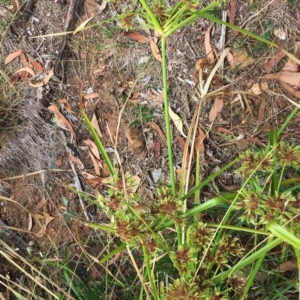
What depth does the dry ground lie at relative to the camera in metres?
1.65

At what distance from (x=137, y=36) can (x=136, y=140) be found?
15.9 inches

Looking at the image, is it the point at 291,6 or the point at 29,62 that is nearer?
the point at 291,6

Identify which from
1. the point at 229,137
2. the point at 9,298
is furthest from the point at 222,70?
the point at 9,298

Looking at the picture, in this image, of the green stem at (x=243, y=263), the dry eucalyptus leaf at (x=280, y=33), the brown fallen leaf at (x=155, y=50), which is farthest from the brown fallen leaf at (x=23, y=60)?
the green stem at (x=243, y=263)

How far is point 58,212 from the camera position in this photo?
70.6 inches

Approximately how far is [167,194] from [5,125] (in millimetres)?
1032

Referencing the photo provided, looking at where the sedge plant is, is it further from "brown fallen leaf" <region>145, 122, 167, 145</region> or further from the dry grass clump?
the dry grass clump

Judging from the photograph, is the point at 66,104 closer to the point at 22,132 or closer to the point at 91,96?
Result: the point at 91,96

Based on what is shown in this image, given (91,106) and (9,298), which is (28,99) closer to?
(91,106)

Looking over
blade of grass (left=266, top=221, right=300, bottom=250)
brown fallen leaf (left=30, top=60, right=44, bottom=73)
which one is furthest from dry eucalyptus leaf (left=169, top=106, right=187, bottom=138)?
blade of grass (left=266, top=221, right=300, bottom=250)

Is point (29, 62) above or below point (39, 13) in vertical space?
below

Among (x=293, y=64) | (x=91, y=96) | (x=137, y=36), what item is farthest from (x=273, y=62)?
(x=91, y=96)

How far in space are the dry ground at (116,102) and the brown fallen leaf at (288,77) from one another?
31mm

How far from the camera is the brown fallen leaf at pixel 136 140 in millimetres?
1730
